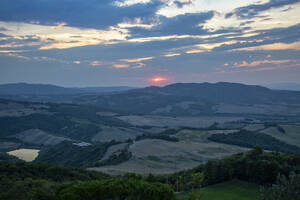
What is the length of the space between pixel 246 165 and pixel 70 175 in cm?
4664

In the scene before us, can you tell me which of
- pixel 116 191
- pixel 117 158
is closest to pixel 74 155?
pixel 117 158

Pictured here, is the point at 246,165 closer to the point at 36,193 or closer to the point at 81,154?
the point at 36,193

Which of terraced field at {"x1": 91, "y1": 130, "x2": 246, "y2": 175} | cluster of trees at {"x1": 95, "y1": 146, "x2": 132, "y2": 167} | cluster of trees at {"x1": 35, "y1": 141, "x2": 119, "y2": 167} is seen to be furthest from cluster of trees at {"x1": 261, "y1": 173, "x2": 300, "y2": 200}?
cluster of trees at {"x1": 35, "y1": 141, "x2": 119, "y2": 167}

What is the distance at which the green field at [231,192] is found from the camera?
185 ft

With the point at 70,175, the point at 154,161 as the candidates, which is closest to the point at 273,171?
the point at 70,175

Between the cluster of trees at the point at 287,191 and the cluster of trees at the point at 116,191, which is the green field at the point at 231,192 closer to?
the cluster of trees at the point at 116,191

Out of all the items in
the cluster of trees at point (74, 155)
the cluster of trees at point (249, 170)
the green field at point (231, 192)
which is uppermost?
the cluster of trees at point (249, 170)

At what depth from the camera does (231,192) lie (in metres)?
59.9

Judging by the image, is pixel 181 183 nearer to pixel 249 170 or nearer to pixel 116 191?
pixel 249 170

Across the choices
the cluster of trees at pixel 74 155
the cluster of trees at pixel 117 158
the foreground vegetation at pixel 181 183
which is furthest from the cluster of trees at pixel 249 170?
the cluster of trees at pixel 74 155

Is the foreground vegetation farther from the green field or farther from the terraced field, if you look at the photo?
the terraced field

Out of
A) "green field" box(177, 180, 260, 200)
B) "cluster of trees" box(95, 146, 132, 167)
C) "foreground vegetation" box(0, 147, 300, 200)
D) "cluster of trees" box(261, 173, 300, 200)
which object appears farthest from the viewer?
"cluster of trees" box(95, 146, 132, 167)

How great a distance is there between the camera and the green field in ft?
185

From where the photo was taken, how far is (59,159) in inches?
6895
